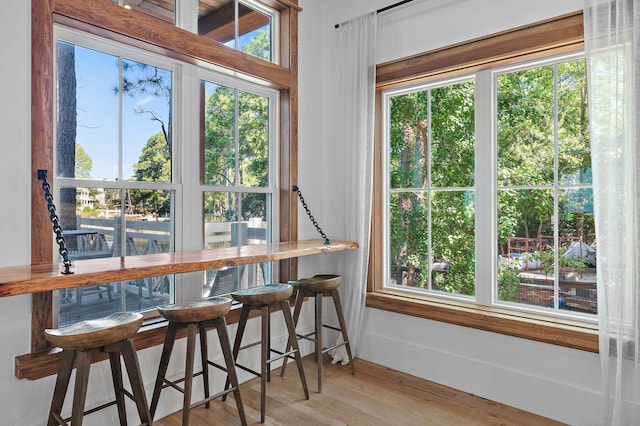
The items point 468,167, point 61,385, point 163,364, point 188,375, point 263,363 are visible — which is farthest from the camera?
point 468,167

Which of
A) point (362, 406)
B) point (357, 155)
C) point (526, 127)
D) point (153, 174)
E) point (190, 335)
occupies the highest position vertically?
point (526, 127)

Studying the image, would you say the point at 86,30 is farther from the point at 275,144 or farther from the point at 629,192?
the point at 629,192

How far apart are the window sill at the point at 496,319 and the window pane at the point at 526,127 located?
893 mm

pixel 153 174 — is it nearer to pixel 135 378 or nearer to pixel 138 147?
pixel 138 147

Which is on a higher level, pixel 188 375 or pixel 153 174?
pixel 153 174

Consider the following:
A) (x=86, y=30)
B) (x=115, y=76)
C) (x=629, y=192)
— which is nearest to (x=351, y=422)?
(x=629, y=192)

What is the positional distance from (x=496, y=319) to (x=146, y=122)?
2595 mm

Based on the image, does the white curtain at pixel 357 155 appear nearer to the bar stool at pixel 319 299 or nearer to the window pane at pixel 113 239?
the bar stool at pixel 319 299

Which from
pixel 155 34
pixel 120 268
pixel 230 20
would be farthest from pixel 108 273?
pixel 230 20

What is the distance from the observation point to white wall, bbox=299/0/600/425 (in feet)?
7.99

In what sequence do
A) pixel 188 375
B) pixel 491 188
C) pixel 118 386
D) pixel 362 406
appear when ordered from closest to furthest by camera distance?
pixel 118 386
pixel 188 375
pixel 362 406
pixel 491 188

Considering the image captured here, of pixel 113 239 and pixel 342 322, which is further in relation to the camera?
pixel 342 322

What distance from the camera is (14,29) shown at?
1927mm

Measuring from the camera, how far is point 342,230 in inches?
136
